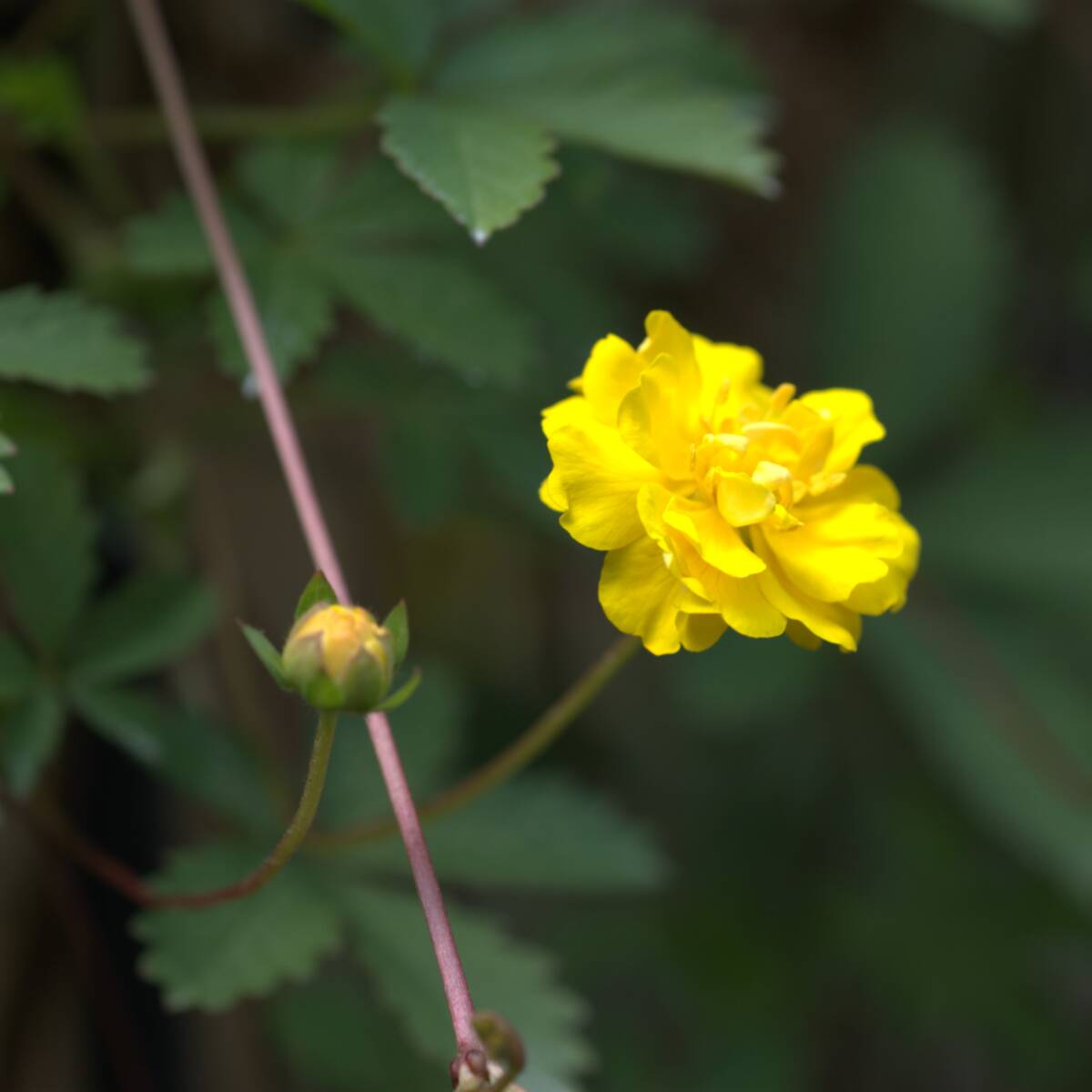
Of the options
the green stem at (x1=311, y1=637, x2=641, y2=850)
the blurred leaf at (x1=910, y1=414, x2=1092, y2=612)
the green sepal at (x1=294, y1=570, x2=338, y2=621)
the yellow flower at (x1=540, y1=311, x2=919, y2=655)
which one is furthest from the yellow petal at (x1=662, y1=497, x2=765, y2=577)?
the blurred leaf at (x1=910, y1=414, x2=1092, y2=612)

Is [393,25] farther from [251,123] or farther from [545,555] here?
[545,555]

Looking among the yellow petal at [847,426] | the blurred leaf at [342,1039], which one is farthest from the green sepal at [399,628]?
the blurred leaf at [342,1039]

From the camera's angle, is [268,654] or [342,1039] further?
[342,1039]

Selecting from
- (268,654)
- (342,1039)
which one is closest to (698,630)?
(268,654)

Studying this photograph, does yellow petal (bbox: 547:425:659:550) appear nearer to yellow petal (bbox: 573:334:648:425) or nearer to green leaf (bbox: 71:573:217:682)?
yellow petal (bbox: 573:334:648:425)

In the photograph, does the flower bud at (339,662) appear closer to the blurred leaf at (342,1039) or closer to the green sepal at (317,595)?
the green sepal at (317,595)

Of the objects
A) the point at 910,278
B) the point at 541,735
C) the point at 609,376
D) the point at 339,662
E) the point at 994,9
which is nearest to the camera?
the point at 339,662
